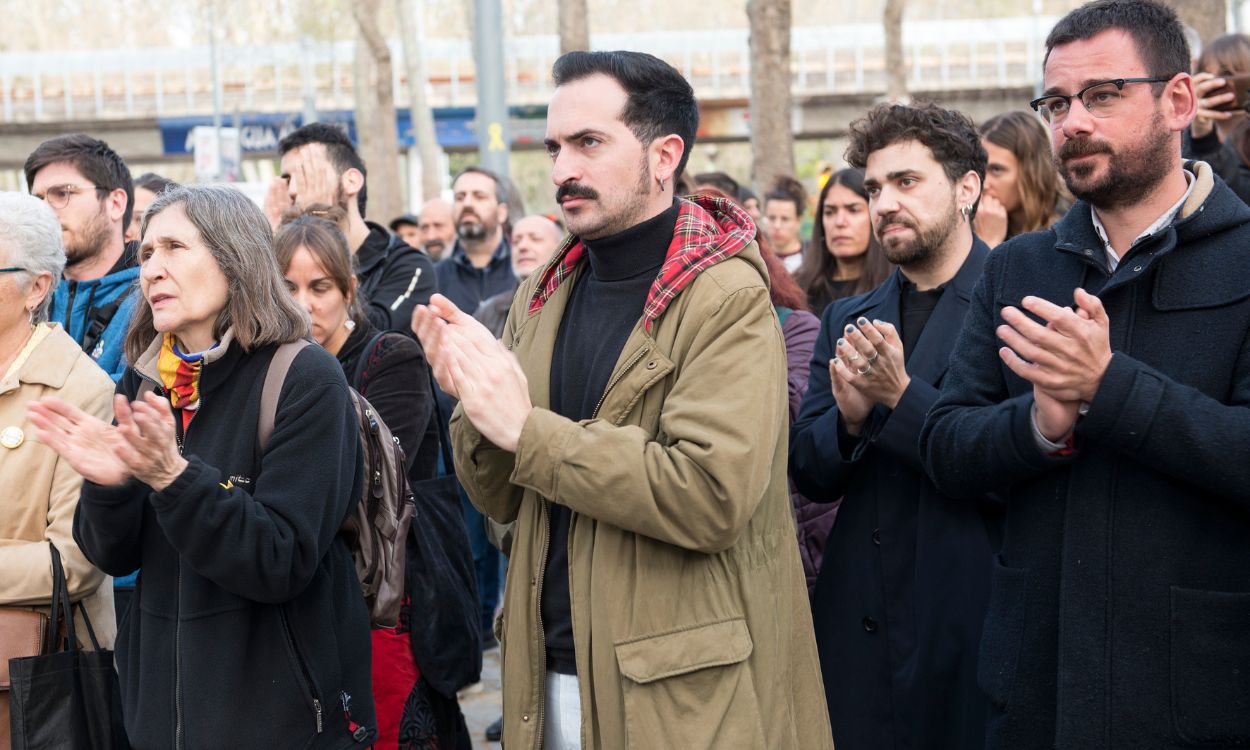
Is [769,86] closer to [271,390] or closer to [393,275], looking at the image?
[393,275]

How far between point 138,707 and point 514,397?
1418mm

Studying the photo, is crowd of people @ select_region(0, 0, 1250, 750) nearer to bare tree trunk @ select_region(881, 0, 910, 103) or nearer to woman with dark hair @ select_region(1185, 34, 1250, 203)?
woman with dark hair @ select_region(1185, 34, 1250, 203)

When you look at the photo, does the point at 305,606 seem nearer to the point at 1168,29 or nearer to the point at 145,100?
the point at 1168,29

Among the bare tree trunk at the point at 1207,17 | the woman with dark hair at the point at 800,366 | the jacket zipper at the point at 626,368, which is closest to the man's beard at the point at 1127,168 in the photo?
the jacket zipper at the point at 626,368

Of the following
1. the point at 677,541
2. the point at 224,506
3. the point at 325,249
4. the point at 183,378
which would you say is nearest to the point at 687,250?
the point at 677,541

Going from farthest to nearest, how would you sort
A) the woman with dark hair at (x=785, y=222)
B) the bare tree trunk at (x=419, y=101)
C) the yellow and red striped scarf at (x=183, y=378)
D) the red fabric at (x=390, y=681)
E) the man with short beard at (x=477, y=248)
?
the bare tree trunk at (x=419, y=101)
the man with short beard at (x=477, y=248)
the woman with dark hair at (x=785, y=222)
the red fabric at (x=390, y=681)
the yellow and red striped scarf at (x=183, y=378)

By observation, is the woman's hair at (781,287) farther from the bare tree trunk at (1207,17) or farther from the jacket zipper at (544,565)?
the bare tree trunk at (1207,17)

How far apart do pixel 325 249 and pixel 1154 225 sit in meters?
3.01

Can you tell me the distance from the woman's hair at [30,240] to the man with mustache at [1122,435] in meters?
2.84

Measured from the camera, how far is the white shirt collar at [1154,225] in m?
2.91

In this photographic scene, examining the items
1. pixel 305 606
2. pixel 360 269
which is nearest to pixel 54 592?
pixel 305 606

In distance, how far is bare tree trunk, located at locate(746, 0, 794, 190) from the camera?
15.3 meters

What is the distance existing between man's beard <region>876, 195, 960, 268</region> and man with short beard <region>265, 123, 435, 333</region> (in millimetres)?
2807

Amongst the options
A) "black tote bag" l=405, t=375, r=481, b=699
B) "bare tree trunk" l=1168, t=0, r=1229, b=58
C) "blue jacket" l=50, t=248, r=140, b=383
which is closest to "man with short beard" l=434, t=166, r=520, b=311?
"blue jacket" l=50, t=248, r=140, b=383
